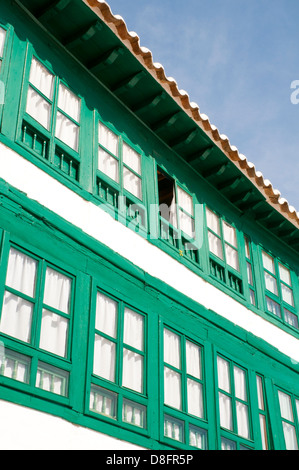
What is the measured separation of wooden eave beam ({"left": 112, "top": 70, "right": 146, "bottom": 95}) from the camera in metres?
9.50

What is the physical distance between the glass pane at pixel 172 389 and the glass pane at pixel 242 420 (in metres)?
1.52

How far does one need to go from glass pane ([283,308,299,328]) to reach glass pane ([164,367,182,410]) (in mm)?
4426

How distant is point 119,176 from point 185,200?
1850 mm

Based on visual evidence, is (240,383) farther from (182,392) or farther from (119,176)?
(119,176)

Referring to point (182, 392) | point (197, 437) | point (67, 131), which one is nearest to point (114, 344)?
point (182, 392)

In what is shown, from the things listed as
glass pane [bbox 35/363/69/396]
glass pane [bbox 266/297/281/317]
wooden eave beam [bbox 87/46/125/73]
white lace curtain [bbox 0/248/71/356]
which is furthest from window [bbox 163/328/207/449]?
wooden eave beam [bbox 87/46/125/73]

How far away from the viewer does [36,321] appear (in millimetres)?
6566

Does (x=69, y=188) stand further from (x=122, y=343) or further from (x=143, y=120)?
(x=143, y=120)

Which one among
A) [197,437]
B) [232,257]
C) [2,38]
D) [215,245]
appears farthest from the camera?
[232,257]

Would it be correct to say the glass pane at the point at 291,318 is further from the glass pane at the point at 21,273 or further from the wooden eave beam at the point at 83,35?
the glass pane at the point at 21,273

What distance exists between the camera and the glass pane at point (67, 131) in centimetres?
830

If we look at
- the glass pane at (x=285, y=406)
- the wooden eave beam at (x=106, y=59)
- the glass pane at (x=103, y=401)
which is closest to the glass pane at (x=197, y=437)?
the glass pane at (x=103, y=401)

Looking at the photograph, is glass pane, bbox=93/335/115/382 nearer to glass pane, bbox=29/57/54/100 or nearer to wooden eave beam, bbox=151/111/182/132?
glass pane, bbox=29/57/54/100

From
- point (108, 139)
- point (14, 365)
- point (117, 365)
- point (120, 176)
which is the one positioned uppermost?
point (108, 139)
